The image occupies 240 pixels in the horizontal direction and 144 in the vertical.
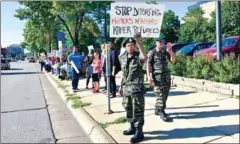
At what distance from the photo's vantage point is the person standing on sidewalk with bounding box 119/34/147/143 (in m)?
5.46

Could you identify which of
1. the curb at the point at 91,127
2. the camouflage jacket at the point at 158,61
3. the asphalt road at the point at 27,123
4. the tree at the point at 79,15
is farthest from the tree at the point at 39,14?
the camouflage jacket at the point at 158,61

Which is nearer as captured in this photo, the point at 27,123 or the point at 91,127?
the point at 91,127

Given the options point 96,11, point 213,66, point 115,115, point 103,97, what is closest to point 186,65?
point 213,66

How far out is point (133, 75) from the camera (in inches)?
220

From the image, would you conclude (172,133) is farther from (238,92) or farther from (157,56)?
(238,92)

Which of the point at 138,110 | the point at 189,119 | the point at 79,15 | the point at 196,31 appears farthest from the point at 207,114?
the point at 196,31

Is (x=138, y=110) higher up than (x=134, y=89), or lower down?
lower down

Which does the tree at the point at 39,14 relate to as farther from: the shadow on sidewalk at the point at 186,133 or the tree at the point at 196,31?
the shadow on sidewalk at the point at 186,133

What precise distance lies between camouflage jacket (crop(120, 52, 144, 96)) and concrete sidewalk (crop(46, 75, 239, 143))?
32.7 inches

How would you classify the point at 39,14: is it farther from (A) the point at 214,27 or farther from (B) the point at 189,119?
(B) the point at 189,119

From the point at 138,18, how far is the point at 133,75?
169 cm

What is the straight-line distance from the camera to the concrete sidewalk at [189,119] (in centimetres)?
541

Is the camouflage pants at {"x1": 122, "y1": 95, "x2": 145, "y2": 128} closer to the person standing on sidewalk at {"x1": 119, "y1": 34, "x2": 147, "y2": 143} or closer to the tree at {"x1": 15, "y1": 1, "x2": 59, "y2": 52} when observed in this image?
the person standing on sidewalk at {"x1": 119, "y1": 34, "x2": 147, "y2": 143}

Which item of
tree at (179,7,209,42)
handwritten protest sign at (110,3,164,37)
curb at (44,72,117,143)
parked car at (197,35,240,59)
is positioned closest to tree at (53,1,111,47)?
tree at (179,7,209,42)
